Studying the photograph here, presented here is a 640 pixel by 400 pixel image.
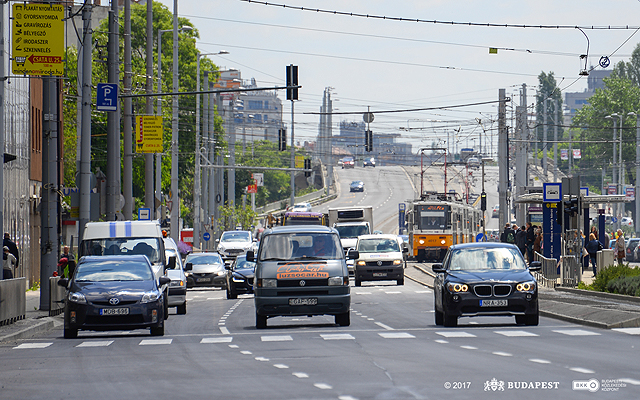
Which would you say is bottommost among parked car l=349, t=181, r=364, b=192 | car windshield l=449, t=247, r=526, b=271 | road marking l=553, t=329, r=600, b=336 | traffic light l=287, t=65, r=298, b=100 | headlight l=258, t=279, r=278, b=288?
road marking l=553, t=329, r=600, b=336

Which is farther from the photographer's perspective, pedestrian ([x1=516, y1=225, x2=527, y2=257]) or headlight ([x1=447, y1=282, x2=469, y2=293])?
pedestrian ([x1=516, y1=225, x2=527, y2=257])

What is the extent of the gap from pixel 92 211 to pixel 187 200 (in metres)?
70.9

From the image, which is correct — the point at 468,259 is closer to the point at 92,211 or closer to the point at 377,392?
the point at 377,392

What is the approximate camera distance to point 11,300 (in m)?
21.9

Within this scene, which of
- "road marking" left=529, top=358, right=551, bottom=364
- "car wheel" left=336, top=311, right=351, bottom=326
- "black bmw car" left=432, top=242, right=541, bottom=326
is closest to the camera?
"road marking" left=529, top=358, right=551, bottom=364

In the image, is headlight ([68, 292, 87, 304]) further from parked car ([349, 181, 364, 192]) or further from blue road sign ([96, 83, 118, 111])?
parked car ([349, 181, 364, 192])

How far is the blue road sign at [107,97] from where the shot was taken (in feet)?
99.5

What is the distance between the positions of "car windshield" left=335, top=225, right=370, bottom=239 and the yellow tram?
23.3 ft

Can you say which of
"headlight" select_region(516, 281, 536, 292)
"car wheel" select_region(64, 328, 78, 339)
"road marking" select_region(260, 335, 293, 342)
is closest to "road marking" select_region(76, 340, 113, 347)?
"car wheel" select_region(64, 328, 78, 339)

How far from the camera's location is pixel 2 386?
A: 1175 centimetres

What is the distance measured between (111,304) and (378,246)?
2365 cm

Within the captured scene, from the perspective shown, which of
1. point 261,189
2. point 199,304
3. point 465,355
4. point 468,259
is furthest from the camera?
point 261,189

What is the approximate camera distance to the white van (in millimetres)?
24812

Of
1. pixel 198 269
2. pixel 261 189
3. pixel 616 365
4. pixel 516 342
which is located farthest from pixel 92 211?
pixel 261 189
